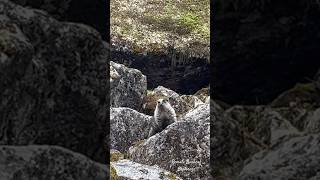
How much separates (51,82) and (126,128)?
18202 mm

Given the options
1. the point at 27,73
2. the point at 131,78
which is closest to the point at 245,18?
the point at 27,73

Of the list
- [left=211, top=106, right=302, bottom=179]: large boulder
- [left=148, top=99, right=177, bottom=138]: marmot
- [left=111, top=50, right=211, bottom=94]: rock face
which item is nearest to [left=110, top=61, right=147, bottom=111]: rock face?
[left=111, top=50, right=211, bottom=94]: rock face

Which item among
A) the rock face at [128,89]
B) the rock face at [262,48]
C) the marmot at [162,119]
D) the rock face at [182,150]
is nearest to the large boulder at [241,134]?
the rock face at [262,48]

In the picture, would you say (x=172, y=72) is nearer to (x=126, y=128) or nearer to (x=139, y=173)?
(x=126, y=128)

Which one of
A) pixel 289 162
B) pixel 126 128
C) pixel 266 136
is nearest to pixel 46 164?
pixel 266 136

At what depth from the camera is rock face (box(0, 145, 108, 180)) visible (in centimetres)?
613

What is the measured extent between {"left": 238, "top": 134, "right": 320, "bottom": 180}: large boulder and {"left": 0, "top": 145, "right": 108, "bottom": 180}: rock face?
164cm

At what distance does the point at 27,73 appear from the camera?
6.21 m

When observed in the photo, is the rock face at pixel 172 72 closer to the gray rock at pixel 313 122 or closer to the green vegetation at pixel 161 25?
the green vegetation at pixel 161 25

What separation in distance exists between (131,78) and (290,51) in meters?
27.7

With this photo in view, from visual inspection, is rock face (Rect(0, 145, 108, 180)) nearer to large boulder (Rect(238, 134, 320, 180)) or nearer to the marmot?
large boulder (Rect(238, 134, 320, 180))

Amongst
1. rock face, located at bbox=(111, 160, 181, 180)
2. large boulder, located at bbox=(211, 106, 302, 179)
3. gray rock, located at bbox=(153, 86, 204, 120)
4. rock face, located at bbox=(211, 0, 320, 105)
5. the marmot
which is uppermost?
rock face, located at bbox=(211, 0, 320, 105)

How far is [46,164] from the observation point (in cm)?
637

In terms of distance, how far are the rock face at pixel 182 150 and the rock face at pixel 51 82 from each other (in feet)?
33.8
